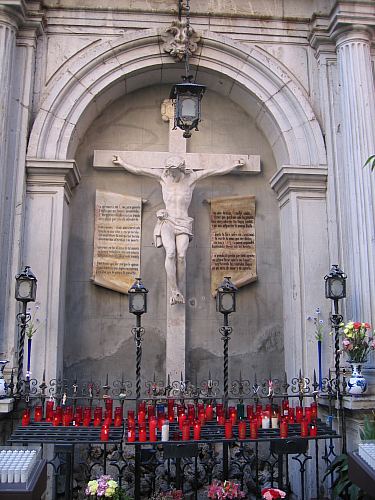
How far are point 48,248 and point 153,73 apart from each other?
3.76 m

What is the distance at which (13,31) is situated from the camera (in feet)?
30.4

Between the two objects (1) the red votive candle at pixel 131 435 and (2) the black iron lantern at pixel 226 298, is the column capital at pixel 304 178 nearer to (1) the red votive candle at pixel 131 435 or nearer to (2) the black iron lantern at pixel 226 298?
(2) the black iron lantern at pixel 226 298

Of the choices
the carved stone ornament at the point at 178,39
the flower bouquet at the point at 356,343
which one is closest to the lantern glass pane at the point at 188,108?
the carved stone ornament at the point at 178,39

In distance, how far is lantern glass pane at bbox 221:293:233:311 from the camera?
7.76m

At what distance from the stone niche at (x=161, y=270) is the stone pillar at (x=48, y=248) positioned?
28.8 inches

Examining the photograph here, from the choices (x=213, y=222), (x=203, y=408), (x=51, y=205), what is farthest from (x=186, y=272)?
(x=203, y=408)

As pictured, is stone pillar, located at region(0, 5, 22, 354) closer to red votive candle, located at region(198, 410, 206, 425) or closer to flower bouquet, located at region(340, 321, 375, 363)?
red votive candle, located at region(198, 410, 206, 425)

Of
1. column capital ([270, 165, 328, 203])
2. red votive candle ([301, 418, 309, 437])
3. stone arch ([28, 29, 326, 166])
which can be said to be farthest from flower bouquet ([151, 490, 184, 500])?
stone arch ([28, 29, 326, 166])

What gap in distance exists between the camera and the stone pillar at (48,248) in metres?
8.59

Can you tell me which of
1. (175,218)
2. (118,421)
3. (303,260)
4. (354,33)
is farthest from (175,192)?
(118,421)

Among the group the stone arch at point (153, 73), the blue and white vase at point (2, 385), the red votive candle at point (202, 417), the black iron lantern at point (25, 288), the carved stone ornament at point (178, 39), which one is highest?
the carved stone ornament at point (178, 39)

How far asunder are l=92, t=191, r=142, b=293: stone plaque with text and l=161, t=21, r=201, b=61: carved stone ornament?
8.62 feet

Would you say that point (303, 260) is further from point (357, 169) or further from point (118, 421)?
point (118, 421)

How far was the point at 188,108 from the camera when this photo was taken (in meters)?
7.82
